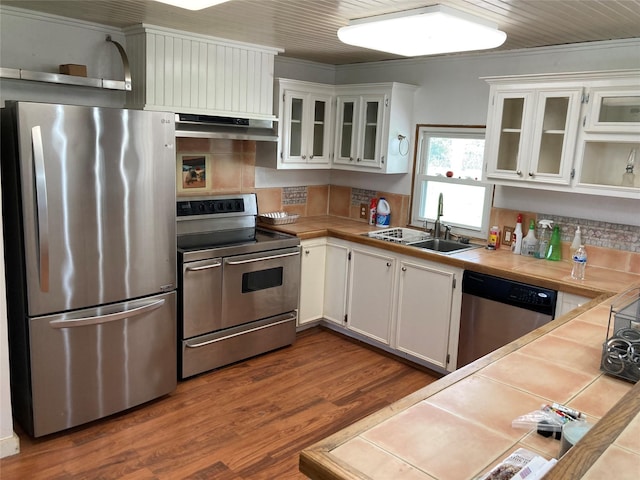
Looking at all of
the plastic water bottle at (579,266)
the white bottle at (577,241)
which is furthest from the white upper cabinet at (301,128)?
the plastic water bottle at (579,266)

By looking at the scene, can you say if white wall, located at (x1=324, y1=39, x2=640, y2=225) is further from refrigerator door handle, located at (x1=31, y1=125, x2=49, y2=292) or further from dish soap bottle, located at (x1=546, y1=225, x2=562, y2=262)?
refrigerator door handle, located at (x1=31, y1=125, x2=49, y2=292)

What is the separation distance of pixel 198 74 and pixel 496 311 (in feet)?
8.12

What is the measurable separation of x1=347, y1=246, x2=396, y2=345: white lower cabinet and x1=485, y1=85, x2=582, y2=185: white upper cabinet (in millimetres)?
984

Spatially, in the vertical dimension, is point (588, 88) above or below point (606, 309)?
above

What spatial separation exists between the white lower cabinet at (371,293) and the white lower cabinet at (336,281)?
0.07 metres

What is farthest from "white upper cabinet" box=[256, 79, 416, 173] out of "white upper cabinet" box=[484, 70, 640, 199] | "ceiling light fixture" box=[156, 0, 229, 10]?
"ceiling light fixture" box=[156, 0, 229, 10]

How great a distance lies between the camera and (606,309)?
7.77 ft

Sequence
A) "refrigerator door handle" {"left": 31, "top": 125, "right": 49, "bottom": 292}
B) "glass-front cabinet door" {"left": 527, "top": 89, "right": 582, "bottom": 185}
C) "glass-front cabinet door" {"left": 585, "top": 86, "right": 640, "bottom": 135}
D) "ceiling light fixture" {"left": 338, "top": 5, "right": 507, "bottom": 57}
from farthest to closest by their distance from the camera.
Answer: "glass-front cabinet door" {"left": 527, "top": 89, "right": 582, "bottom": 185} → "glass-front cabinet door" {"left": 585, "top": 86, "right": 640, "bottom": 135} → "refrigerator door handle" {"left": 31, "top": 125, "right": 49, "bottom": 292} → "ceiling light fixture" {"left": 338, "top": 5, "right": 507, "bottom": 57}

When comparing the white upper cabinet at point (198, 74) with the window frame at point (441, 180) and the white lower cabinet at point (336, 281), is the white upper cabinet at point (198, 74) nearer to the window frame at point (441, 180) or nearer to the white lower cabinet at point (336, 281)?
the white lower cabinet at point (336, 281)

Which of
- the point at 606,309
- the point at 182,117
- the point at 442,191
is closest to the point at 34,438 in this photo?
the point at 182,117

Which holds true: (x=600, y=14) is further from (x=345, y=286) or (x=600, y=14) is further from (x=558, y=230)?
(x=345, y=286)

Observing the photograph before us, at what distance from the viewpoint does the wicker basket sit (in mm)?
4273

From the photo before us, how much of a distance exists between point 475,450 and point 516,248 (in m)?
2.57

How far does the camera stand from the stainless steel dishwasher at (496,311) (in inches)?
119
